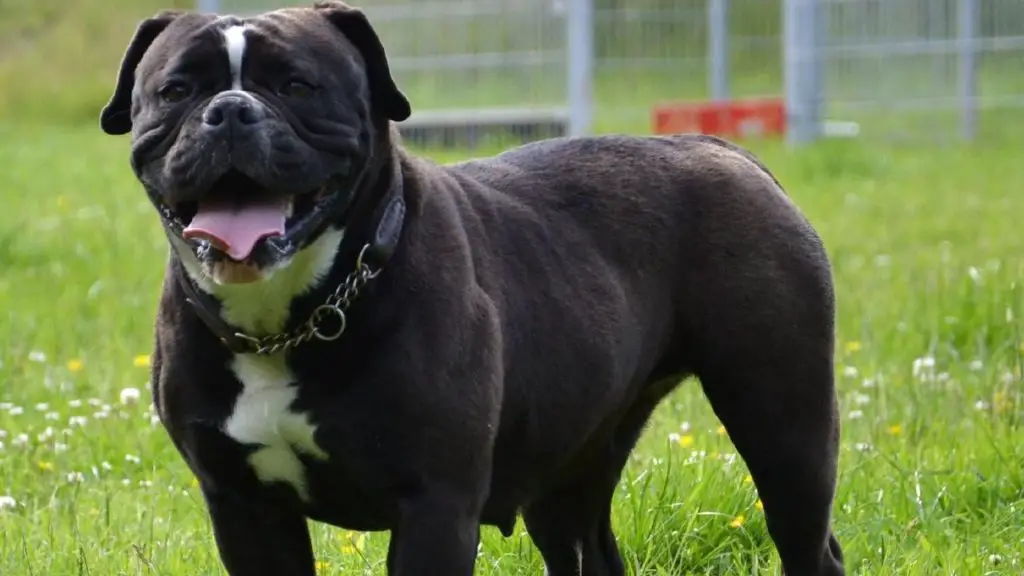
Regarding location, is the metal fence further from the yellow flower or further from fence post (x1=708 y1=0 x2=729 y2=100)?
the yellow flower

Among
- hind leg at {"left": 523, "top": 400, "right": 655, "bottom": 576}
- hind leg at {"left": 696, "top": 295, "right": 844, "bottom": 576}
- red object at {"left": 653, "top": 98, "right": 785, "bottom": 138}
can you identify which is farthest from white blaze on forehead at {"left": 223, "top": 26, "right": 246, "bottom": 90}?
red object at {"left": 653, "top": 98, "right": 785, "bottom": 138}

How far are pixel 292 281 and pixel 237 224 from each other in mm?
195

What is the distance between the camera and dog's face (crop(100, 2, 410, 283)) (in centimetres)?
301

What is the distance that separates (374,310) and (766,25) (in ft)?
57.4

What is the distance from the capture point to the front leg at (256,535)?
3334 mm

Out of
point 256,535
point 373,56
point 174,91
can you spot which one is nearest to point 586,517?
point 256,535

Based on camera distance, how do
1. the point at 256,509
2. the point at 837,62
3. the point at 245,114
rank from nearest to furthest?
1. the point at 245,114
2. the point at 256,509
3. the point at 837,62

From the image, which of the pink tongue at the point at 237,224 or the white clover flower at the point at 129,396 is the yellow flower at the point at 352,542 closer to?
the pink tongue at the point at 237,224

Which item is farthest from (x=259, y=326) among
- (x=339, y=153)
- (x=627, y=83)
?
(x=627, y=83)

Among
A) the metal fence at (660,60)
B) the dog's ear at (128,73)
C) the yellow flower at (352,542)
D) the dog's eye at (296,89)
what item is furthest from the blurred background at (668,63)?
the dog's eye at (296,89)

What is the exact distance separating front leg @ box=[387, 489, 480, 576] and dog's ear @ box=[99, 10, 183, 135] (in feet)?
3.37

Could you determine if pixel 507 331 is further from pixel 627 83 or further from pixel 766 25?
pixel 766 25

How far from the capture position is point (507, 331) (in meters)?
3.46

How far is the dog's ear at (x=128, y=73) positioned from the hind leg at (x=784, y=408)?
1.41m
